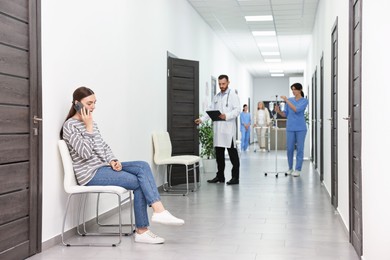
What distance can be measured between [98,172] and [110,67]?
4.56 feet

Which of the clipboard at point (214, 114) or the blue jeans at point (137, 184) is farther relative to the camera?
the clipboard at point (214, 114)

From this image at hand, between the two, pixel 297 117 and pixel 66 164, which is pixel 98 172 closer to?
pixel 66 164

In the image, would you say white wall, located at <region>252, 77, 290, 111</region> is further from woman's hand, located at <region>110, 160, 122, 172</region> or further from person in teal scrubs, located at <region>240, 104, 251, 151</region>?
woman's hand, located at <region>110, 160, 122, 172</region>

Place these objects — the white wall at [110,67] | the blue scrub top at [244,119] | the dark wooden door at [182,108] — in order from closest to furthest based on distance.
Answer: the white wall at [110,67]
the dark wooden door at [182,108]
the blue scrub top at [244,119]

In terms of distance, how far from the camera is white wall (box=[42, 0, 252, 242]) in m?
4.06

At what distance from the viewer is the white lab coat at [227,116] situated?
7.80m

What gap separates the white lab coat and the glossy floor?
755 mm

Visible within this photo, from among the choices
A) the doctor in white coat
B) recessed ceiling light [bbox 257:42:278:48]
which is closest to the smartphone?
the doctor in white coat

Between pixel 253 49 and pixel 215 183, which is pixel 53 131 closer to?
pixel 215 183

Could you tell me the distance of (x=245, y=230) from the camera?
4.68 m

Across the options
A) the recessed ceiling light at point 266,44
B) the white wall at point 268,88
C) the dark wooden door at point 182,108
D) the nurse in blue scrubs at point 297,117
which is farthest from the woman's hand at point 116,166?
the white wall at point 268,88

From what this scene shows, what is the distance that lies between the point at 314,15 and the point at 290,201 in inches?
190

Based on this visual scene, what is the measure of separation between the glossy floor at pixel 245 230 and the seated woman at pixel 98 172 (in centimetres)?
19
